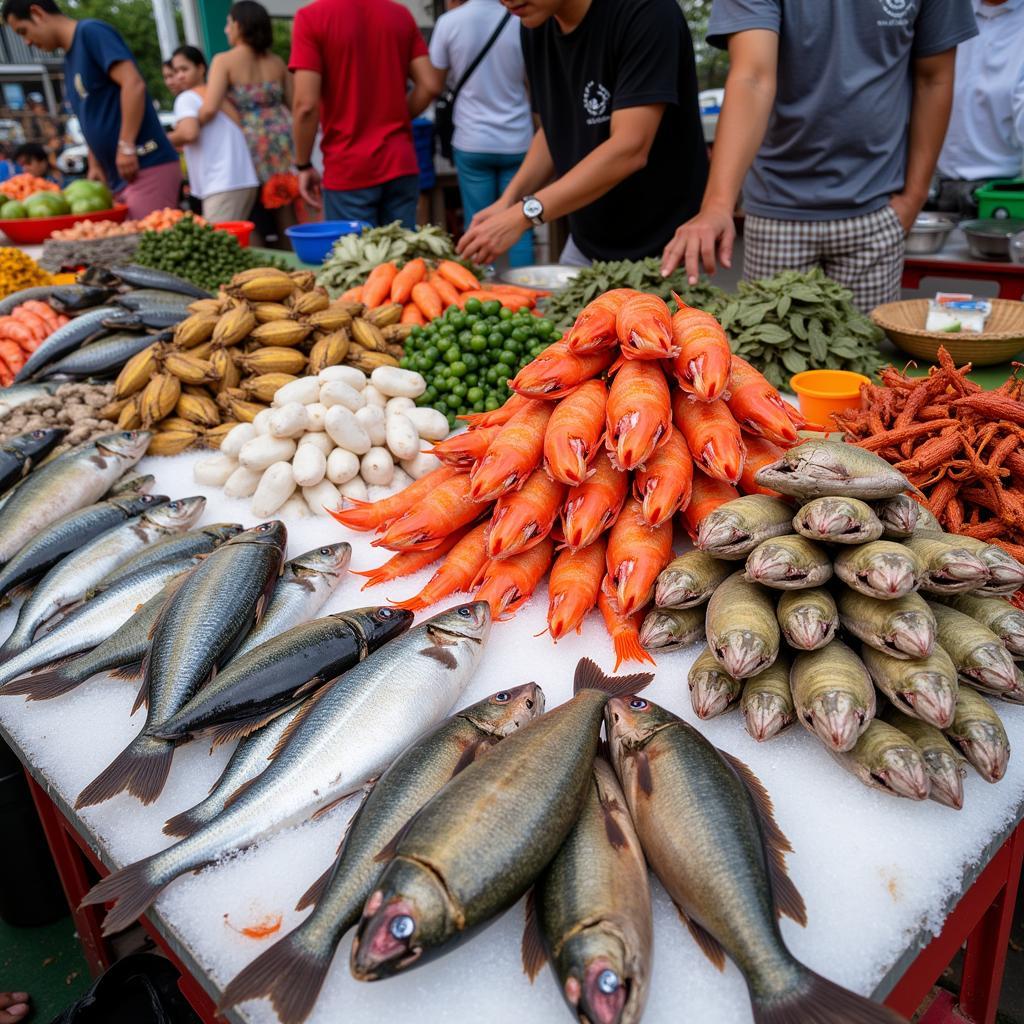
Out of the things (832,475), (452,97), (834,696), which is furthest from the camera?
(452,97)

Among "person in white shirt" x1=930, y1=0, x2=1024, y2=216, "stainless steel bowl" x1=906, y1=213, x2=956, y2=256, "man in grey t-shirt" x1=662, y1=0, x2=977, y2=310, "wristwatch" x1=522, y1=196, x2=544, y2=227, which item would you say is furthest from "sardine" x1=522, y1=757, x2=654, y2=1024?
"person in white shirt" x1=930, y1=0, x2=1024, y2=216

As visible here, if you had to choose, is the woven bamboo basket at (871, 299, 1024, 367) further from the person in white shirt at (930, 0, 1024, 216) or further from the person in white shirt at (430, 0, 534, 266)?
the person in white shirt at (430, 0, 534, 266)

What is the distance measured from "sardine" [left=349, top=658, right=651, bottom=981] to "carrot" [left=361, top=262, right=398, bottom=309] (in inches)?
118

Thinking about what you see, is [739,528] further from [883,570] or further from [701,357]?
[701,357]

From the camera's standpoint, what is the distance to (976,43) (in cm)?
588

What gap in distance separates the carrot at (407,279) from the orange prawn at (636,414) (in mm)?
2186

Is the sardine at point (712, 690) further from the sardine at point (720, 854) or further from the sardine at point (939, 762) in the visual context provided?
the sardine at point (939, 762)

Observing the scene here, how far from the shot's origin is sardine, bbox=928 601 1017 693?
1407 mm

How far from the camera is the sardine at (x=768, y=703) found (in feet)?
4.61

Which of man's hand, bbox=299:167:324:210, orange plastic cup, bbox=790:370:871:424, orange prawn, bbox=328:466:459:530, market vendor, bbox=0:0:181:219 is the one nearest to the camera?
orange prawn, bbox=328:466:459:530

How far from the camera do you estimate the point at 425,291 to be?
379 centimetres

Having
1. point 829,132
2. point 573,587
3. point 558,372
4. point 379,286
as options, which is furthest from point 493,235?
point 573,587

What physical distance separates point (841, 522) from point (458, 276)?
2980 mm

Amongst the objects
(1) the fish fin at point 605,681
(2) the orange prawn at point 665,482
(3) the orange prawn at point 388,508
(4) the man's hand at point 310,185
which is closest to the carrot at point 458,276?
(3) the orange prawn at point 388,508
